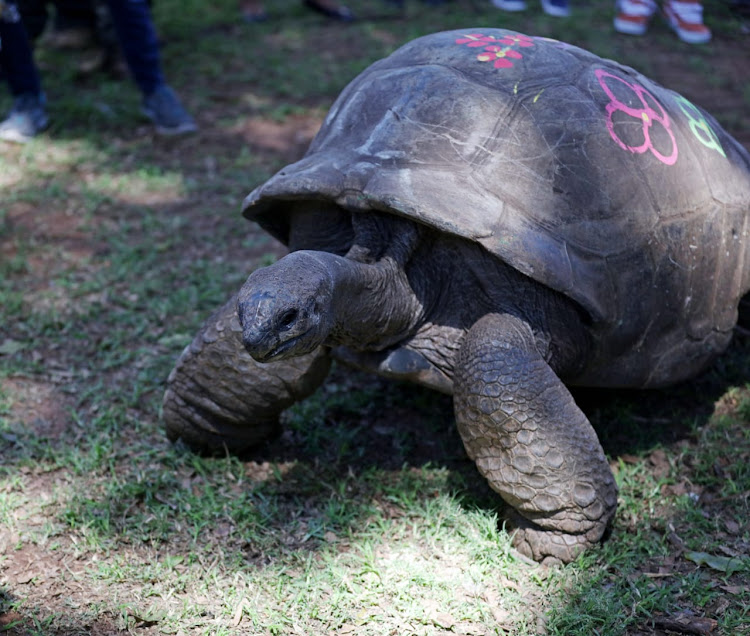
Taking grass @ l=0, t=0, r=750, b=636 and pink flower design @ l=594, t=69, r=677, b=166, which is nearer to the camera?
grass @ l=0, t=0, r=750, b=636

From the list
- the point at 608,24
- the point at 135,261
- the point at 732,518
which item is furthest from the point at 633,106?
the point at 608,24

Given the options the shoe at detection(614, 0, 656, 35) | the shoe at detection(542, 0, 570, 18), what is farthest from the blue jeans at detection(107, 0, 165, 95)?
the shoe at detection(614, 0, 656, 35)

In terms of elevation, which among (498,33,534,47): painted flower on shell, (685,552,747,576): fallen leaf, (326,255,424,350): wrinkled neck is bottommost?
(685,552,747,576): fallen leaf

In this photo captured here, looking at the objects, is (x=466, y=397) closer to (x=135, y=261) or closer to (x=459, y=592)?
(x=459, y=592)

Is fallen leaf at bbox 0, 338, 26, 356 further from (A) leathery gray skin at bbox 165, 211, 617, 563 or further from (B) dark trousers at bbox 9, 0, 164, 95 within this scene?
(B) dark trousers at bbox 9, 0, 164, 95

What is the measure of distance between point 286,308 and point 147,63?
4.60 metres

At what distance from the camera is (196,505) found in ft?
10.3

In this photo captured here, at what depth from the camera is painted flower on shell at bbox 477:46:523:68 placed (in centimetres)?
317

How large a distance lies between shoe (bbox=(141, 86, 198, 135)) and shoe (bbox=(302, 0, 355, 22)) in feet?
10.5

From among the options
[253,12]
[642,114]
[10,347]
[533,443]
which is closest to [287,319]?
[533,443]

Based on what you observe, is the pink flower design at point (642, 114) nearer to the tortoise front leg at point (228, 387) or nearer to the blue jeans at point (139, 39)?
the tortoise front leg at point (228, 387)

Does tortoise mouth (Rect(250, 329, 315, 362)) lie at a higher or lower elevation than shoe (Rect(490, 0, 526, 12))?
higher

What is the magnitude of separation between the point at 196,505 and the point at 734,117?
5.10 metres

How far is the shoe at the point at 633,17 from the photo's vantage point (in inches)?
327
